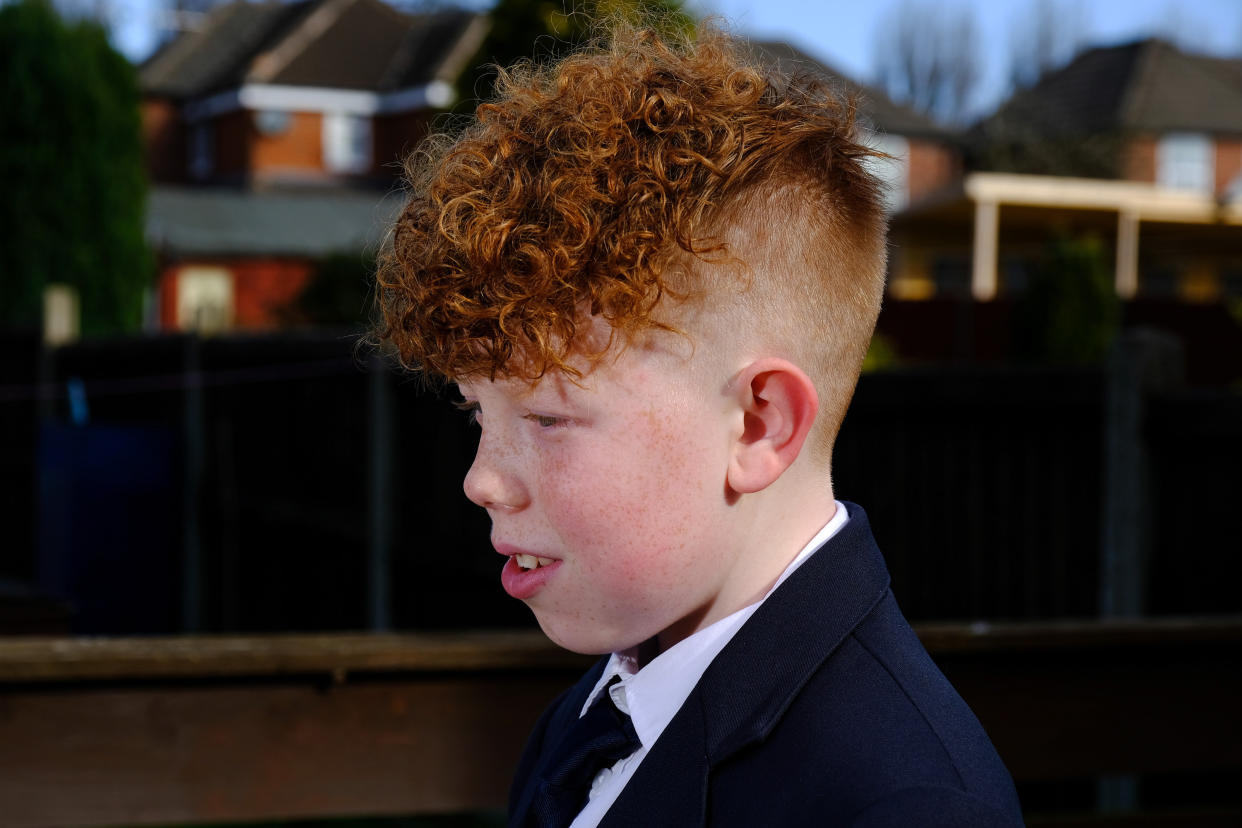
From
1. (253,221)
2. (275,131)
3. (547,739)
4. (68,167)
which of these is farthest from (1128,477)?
(275,131)

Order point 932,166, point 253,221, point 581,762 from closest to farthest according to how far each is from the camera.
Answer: point 581,762
point 253,221
point 932,166

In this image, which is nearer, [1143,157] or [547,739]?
[547,739]

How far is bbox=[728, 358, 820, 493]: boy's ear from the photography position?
1036mm

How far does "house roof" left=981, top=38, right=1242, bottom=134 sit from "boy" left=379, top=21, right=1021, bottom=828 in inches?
1298

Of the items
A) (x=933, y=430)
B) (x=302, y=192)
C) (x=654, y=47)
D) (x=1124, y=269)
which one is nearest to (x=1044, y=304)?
(x=1124, y=269)

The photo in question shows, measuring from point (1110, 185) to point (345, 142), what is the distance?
65.2 feet

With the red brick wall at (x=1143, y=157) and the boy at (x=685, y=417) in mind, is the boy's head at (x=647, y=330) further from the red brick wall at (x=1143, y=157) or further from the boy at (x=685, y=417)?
the red brick wall at (x=1143, y=157)

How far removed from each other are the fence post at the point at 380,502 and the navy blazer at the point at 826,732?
5157 millimetres

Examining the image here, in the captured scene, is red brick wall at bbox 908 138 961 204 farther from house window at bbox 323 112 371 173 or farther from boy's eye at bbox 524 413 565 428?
boy's eye at bbox 524 413 565 428

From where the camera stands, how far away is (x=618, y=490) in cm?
103

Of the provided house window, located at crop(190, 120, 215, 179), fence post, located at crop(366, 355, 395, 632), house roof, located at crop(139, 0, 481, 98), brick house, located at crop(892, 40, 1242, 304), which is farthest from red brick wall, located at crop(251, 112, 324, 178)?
fence post, located at crop(366, 355, 395, 632)

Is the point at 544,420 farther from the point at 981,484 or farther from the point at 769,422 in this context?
the point at 981,484

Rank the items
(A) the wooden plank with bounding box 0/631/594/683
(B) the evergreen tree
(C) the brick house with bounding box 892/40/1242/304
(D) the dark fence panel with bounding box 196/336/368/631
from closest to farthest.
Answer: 1. (A) the wooden plank with bounding box 0/631/594/683
2. (D) the dark fence panel with bounding box 196/336/368/631
3. (B) the evergreen tree
4. (C) the brick house with bounding box 892/40/1242/304

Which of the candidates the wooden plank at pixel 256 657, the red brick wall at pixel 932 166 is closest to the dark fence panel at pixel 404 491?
the wooden plank at pixel 256 657
